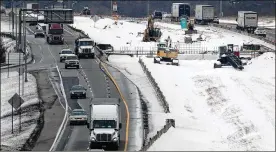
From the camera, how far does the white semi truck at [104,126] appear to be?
3906 centimetres

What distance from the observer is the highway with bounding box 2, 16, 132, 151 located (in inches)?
1754

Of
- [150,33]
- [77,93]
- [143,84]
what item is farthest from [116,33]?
[77,93]

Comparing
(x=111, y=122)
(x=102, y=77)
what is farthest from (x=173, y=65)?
(x=111, y=122)

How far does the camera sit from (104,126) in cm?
3928

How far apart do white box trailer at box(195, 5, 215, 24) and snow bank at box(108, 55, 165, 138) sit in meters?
56.3

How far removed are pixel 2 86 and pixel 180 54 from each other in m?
28.3

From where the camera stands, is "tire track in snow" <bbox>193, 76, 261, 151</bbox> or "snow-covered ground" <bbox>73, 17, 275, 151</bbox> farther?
"tire track in snow" <bbox>193, 76, 261, 151</bbox>

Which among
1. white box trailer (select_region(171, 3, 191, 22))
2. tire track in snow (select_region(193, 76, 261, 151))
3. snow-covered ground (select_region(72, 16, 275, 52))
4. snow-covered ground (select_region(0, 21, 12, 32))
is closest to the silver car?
tire track in snow (select_region(193, 76, 261, 151))

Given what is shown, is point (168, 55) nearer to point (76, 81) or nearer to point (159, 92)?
point (76, 81)

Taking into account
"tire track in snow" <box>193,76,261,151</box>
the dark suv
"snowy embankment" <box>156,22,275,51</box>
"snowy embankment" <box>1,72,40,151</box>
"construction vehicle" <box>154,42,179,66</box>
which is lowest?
"snowy embankment" <box>1,72,40,151</box>

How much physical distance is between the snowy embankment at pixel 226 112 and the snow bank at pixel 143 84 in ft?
3.94

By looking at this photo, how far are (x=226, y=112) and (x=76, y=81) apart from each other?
3816 centimetres

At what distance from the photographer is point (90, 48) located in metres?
90.3

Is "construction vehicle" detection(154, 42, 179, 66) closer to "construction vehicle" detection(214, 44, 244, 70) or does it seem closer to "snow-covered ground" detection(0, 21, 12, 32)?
"construction vehicle" detection(214, 44, 244, 70)
